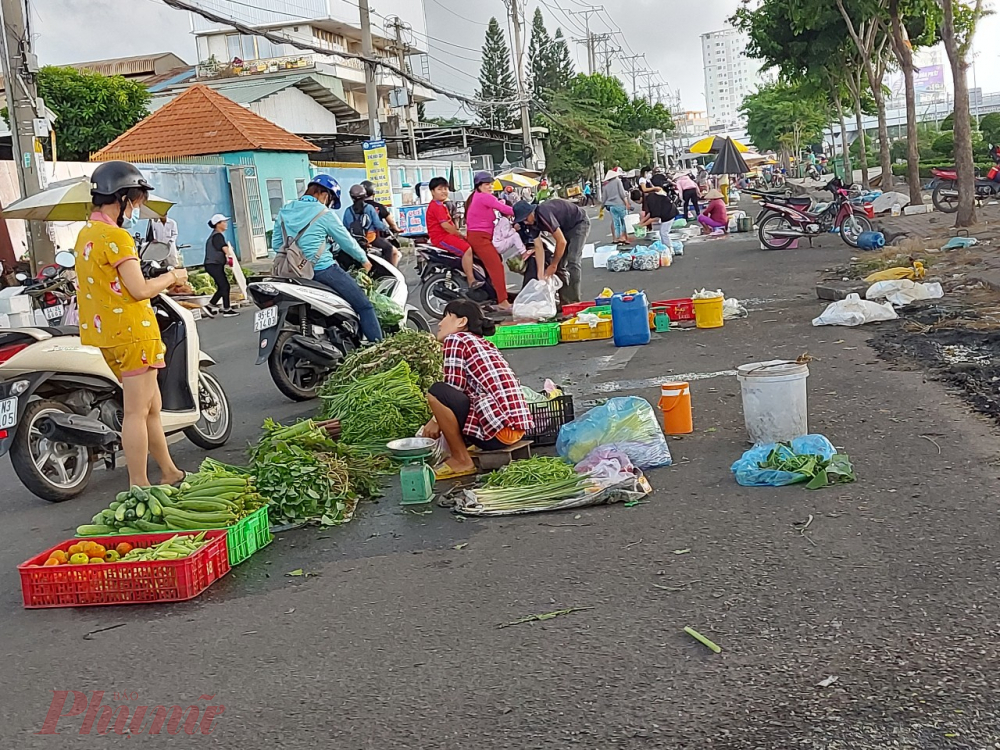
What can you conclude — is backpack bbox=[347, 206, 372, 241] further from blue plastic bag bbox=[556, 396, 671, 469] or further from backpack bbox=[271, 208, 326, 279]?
blue plastic bag bbox=[556, 396, 671, 469]

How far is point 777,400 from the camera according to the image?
21.2ft

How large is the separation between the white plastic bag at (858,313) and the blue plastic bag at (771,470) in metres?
5.23

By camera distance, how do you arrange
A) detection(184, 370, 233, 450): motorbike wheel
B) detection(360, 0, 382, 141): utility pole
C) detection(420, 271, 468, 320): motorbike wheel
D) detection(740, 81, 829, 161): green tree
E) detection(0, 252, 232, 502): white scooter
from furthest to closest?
detection(740, 81, 829, 161): green tree → detection(360, 0, 382, 141): utility pole → detection(420, 271, 468, 320): motorbike wheel → detection(184, 370, 233, 450): motorbike wheel → detection(0, 252, 232, 502): white scooter

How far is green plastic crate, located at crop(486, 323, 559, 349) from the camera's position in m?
11.9

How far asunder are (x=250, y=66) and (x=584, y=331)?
62.2m

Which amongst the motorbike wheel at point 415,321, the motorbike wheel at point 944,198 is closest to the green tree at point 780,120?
the motorbike wheel at point 944,198

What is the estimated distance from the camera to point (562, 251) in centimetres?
1352

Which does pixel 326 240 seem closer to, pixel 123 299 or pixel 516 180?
pixel 123 299

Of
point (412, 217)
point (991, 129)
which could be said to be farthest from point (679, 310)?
point (991, 129)

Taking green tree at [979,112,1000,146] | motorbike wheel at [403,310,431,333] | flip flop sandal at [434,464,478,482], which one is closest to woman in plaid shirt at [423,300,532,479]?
flip flop sandal at [434,464,478,482]

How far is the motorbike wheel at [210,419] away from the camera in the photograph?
310 inches

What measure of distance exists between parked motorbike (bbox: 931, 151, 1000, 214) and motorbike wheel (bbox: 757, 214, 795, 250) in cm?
512

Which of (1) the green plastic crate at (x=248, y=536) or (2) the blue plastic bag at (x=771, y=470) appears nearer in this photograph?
(1) the green plastic crate at (x=248, y=536)

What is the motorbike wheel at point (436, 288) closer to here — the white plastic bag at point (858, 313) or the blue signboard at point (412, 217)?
the white plastic bag at point (858, 313)
